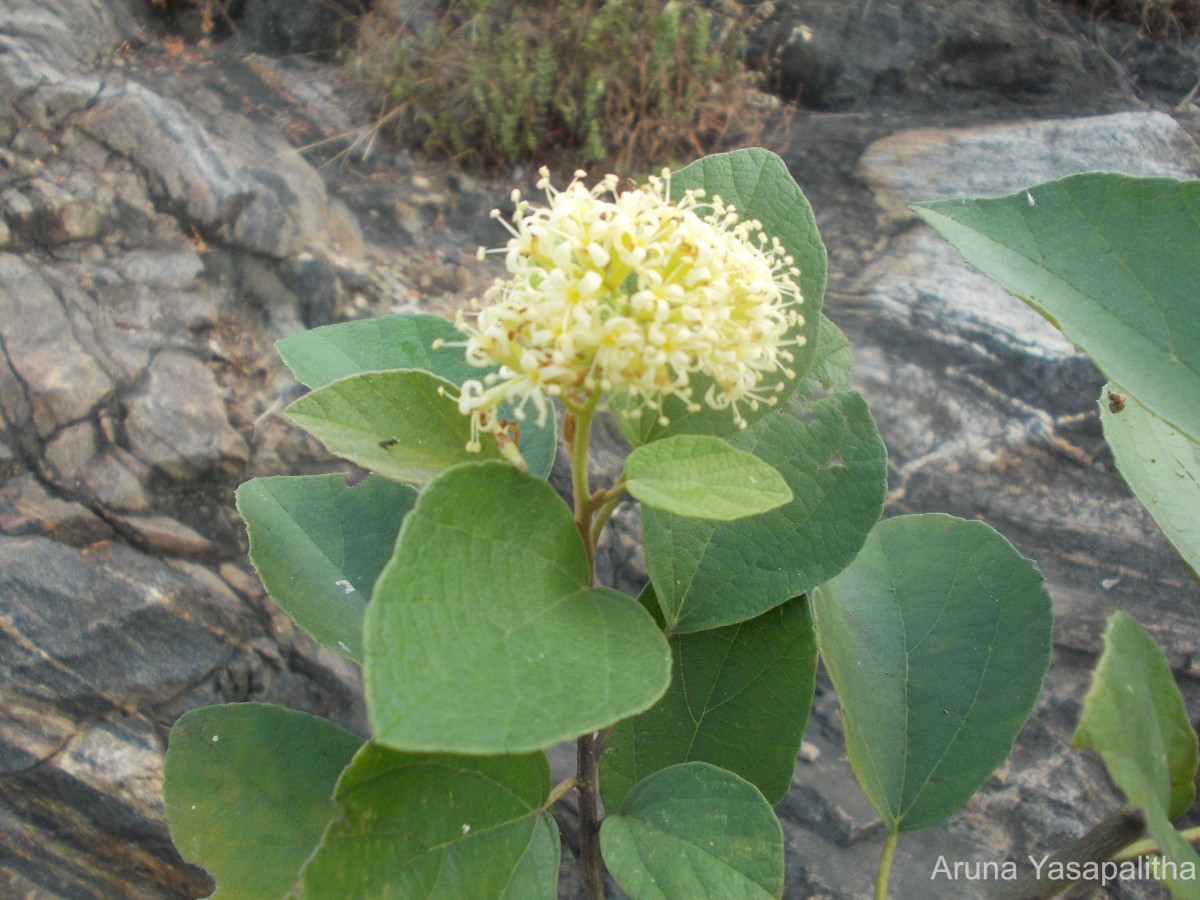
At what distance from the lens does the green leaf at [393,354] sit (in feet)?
3.50

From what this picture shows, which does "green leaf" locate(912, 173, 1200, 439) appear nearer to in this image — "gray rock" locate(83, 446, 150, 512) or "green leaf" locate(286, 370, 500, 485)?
"green leaf" locate(286, 370, 500, 485)

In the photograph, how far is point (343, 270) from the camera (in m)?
2.43

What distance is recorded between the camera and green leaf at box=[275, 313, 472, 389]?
1.08 metres

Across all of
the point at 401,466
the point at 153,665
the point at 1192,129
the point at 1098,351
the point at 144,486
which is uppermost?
the point at 1098,351

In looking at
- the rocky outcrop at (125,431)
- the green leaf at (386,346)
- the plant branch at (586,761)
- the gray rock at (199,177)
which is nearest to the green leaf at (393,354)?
the green leaf at (386,346)

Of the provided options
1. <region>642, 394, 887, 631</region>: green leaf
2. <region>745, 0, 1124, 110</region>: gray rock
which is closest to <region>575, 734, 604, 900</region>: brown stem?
<region>642, 394, 887, 631</region>: green leaf

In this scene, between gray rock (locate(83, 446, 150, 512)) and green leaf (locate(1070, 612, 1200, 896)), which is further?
gray rock (locate(83, 446, 150, 512))

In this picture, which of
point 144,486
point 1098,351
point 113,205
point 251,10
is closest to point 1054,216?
point 1098,351

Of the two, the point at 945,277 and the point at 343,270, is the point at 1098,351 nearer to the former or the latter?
the point at 945,277

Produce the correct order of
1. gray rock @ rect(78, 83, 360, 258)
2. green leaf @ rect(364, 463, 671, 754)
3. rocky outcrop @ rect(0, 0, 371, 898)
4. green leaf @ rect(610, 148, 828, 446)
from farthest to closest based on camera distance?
gray rock @ rect(78, 83, 360, 258) < rocky outcrop @ rect(0, 0, 371, 898) < green leaf @ rect(610, 148, 828, 446) < green leaf @ rect(364, 463, 671, 754)

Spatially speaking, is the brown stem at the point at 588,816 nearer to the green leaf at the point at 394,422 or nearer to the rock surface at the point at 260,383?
the green leaf at the point at 394,422

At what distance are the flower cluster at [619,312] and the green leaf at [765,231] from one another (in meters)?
0.05

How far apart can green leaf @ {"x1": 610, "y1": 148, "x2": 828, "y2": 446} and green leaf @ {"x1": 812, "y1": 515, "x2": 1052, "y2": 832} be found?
0.30 m

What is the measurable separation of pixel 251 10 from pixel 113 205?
68.8 inches
